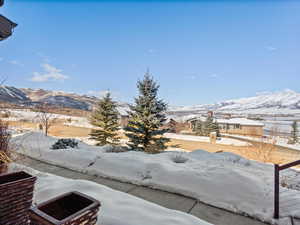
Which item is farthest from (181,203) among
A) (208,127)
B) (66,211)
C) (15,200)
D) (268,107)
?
(268,107)

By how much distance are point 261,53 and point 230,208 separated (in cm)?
1797

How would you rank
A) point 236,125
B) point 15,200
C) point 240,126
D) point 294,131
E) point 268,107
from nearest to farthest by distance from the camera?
point 15,200
point 294,131
point 240,126
point 236,125
point 268,107

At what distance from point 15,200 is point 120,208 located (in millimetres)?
994

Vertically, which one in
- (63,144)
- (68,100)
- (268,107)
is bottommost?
(63,144)

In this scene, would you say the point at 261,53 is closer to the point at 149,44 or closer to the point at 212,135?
the point at 212,135

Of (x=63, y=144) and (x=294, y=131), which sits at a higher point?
(x=294, y=131)

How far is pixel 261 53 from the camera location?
15.2 metres

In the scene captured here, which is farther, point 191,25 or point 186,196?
point 191,25

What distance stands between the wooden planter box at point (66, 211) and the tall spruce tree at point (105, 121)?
29.2 ft

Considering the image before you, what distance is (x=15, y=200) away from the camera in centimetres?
128

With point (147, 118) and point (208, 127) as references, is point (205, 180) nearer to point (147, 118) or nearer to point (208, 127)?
point (147, 118)

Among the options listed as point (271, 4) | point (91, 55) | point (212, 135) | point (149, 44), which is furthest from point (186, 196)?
point (91, 55)

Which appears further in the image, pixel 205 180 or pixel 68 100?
pixel 68 100

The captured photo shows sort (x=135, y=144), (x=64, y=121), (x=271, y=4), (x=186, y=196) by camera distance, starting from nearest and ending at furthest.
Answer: (x=186, y=196) < (x=271, y=4) < (x=135, y=144) < (x=64, y=121)
